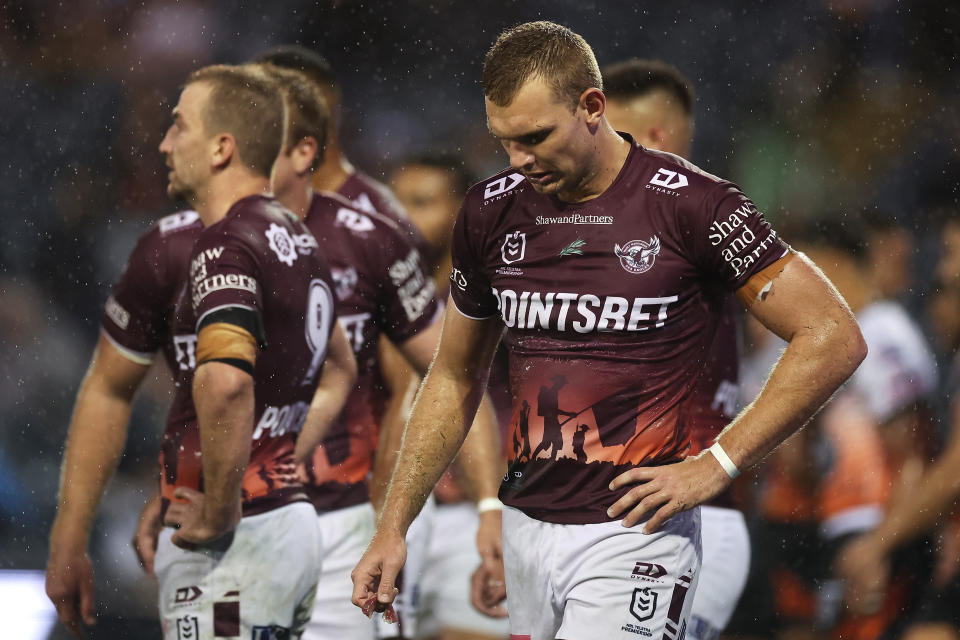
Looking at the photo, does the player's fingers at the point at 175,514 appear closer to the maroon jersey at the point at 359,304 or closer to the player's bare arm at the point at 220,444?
the player's bare arm at the point at 220,444

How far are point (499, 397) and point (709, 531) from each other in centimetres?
161

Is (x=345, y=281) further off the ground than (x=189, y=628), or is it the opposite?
(x=345, y=281)

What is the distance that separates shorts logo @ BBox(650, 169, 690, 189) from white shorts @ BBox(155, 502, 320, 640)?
1.64 metres

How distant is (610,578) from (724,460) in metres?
0.42

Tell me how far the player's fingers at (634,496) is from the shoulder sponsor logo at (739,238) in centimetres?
56

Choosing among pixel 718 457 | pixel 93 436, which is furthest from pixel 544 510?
pixel 93 436

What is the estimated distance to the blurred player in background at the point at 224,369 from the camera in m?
3.85

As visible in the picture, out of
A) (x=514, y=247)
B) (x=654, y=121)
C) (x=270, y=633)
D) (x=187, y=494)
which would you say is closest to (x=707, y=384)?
(x=654, y=121)

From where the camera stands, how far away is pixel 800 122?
11422mm

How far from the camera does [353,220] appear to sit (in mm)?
5270

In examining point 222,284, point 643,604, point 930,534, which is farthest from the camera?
point 930,534

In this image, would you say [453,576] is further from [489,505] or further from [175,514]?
[175,514]

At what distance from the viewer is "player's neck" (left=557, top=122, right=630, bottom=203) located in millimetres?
3408

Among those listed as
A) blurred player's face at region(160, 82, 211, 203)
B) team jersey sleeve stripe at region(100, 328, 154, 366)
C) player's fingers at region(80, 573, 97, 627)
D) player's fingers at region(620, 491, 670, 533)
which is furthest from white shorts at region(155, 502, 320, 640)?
player's fingers at region(620, 491, 670, 533)
